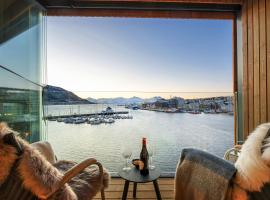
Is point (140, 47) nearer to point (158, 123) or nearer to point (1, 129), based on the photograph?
point (158, 123)

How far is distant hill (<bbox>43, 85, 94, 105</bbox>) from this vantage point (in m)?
2.73

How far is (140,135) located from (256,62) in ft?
6.48

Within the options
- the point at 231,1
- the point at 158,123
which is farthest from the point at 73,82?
the point at 231,1

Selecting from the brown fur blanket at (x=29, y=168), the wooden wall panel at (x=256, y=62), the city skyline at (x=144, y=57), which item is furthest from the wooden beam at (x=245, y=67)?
the brown fur blanket at (x=29, y=168)

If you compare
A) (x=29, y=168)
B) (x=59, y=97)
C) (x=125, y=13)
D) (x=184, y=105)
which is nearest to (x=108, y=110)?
(x=59, y=97)

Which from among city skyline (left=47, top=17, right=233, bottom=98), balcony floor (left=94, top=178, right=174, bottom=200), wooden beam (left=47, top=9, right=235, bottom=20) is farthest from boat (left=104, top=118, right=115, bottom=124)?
wooden beam (left=47, top=9, right=235, bottom=20)

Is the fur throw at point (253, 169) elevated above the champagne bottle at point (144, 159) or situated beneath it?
elevated above

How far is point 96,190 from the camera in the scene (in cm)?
140

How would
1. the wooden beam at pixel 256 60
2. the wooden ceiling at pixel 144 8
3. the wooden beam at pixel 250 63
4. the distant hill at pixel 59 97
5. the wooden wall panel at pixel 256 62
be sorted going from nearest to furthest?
1. the wooden wall panel at pixel 256 62
2. the wooden beam at pixel 256 60
3. the wooden beam at pixel 250 63
4. the wooden ceiling at pixel 144 8
5. the distant hill at pixel 59 97

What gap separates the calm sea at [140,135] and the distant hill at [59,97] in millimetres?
86

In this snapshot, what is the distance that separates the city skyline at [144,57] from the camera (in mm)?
2914

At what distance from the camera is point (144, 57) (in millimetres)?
3105

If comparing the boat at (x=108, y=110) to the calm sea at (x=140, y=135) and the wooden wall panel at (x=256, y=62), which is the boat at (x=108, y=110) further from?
the wooden wall panel at (x=256, y=62)

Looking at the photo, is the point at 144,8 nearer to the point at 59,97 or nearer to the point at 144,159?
the point at 59,97
